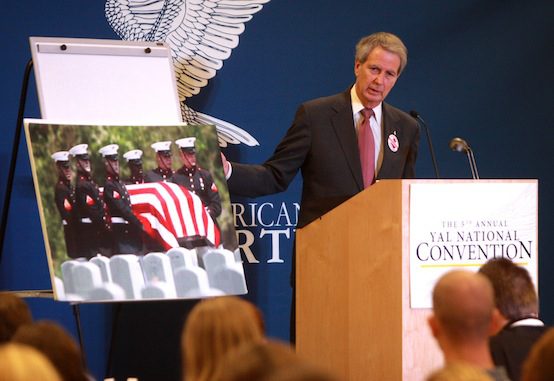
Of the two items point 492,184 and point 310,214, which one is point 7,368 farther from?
point 310,214

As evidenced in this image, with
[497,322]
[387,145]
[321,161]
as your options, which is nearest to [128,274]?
[321,161]

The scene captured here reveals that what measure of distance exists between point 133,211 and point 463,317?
197 centimetres

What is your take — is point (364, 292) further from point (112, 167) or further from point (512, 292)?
point (112, 167)

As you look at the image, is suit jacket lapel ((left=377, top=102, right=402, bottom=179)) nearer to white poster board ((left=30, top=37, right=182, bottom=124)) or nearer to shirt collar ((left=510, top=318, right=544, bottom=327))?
white poster board ((left=30, top=37, right=182, bottom=124))

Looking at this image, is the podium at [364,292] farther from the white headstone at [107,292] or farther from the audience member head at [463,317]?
the audience member head at [463,317]

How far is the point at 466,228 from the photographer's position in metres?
4.26

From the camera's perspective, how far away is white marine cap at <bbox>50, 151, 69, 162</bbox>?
14.1 feet

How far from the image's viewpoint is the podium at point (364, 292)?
4.14 meters

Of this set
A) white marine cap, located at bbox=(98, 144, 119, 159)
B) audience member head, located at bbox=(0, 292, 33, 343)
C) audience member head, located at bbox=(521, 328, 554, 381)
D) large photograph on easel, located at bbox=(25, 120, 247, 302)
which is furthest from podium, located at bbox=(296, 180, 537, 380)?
audience member head, located at bbox=(521, 328, 554, 381)

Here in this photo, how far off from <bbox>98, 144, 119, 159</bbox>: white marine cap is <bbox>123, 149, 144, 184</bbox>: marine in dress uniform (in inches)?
1.8

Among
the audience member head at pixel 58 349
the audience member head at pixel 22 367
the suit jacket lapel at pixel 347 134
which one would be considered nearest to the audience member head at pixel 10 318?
the audience member head at pixel 58 349

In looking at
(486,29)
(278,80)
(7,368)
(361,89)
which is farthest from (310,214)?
(7,368)

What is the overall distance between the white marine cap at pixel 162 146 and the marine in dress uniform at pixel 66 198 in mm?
398

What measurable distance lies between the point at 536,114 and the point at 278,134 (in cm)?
175
